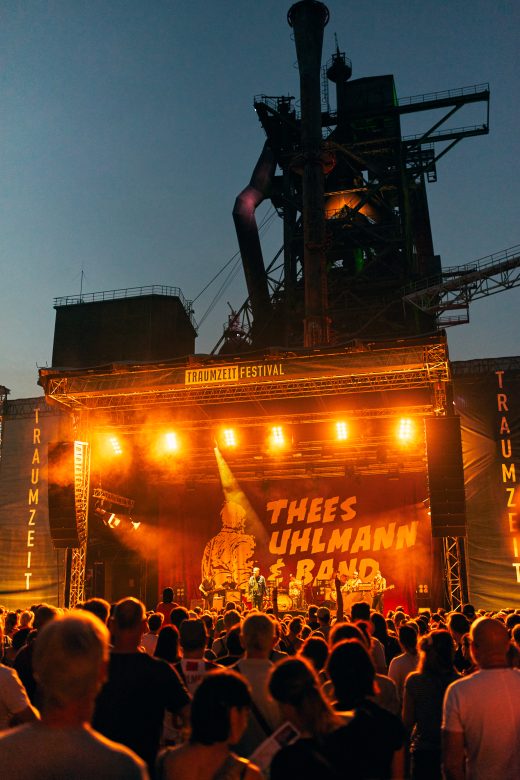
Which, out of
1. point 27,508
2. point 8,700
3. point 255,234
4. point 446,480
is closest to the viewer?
point 8,700

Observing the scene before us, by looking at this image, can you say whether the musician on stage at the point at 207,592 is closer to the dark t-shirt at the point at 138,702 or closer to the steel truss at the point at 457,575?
the steel truss at the point at 457,575

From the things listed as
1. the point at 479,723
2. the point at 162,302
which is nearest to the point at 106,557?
the point at 162,302

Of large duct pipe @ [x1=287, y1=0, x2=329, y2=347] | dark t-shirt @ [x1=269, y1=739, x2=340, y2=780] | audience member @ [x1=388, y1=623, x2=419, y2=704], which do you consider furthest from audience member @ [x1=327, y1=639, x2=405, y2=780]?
large duct pipe @ [x1=287, y1=0, x2=329, y2=347]

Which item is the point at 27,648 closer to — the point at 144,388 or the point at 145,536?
the point at 144,388

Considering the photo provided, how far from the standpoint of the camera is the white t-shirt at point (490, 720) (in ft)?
11.8

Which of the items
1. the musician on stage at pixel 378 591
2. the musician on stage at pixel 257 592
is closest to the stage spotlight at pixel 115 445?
the musician on stage at pixel 257 592

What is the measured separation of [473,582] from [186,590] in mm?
10347

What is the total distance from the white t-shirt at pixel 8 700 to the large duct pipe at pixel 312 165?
22234 mm

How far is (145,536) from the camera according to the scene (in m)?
24.8

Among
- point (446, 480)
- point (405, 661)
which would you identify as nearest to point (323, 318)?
point (446, 480)

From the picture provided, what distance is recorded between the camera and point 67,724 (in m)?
2.05

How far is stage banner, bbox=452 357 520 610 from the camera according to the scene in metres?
19.2

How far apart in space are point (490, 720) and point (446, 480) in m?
12.9

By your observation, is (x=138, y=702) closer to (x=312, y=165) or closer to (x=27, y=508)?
(x=27, y=508)
